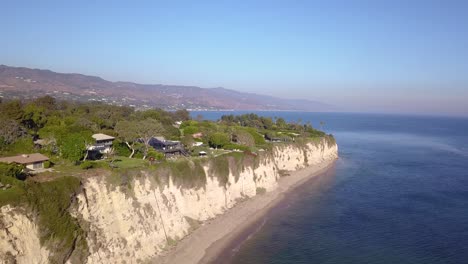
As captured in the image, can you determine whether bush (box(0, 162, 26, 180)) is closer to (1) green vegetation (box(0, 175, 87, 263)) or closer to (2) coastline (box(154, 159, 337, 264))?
(1) green vegetation (box(0, 175, 87, 263))

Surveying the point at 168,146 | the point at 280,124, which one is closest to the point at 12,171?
the point at 168,146

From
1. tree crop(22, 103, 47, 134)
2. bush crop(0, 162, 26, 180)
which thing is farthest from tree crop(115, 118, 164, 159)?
bush crop(0, 162, 26, 180)

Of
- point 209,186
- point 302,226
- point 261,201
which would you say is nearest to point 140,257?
point 209,186

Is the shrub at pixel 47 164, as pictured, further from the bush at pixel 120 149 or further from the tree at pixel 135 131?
the bush at pixel 120 149

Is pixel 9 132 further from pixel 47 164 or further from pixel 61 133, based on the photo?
pixel 47 164

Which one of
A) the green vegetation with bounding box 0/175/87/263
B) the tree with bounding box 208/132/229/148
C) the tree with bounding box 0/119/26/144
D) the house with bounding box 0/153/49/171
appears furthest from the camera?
the tree with bounding box 208/132/229/148

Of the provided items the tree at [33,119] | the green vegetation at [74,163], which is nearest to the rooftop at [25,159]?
the green vegetation at [74,163]
